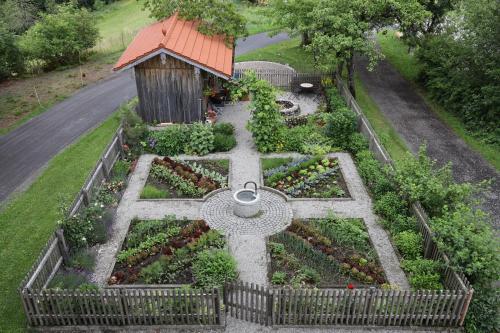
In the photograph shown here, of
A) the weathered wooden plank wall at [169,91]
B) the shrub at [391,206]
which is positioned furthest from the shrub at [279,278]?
the weathered wooden plank wall at [169,91]

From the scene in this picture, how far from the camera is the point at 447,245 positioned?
11570mm

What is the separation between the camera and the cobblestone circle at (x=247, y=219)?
14602mm

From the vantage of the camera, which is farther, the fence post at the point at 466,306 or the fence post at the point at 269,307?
the fence post at the point at 269,307

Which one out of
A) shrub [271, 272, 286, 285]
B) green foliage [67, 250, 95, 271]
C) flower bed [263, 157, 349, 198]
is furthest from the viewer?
flower bed [263, 157, 349, 198]

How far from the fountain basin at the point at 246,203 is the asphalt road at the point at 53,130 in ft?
29.1

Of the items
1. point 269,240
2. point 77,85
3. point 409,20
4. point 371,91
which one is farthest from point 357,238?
point 77,85

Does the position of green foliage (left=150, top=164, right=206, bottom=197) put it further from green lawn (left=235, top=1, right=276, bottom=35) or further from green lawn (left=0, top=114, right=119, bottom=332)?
green lawn (left=235, top=1, right=276, bottom=35)

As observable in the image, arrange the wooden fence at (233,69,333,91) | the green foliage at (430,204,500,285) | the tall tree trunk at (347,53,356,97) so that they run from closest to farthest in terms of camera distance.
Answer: the green foliage at (430,204,500,285) → the tall tree trunk at (347,53,356,97) → the wooden fence at (233,69,333,91)

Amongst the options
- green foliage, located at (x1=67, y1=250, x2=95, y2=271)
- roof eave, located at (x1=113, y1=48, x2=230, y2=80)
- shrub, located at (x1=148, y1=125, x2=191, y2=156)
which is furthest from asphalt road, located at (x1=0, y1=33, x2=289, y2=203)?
green foliage, located at (x1=67, y1=250, x2=95, y2=271)

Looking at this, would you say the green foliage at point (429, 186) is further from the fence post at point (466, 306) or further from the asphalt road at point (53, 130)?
the asphalt road at point (53, 130)

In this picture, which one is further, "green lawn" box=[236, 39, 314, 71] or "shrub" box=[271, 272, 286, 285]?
"green lawn" box=[236, 39, 314, 71]

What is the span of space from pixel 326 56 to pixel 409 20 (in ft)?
14.9

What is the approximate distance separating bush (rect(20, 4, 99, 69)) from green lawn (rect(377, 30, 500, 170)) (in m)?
22.3

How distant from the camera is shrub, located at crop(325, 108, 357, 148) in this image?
1962 cm
